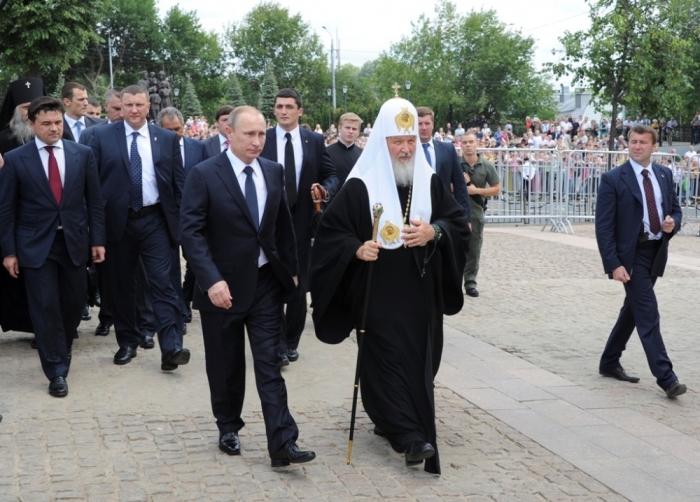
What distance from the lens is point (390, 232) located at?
565 cm

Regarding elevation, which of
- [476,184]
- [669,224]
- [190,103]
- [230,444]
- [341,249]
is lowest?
[230,444]

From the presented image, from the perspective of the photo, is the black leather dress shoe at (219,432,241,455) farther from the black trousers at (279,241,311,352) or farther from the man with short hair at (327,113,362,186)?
the man with short hair at (327,113,362,186)

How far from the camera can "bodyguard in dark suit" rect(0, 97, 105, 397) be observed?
23.6 ft

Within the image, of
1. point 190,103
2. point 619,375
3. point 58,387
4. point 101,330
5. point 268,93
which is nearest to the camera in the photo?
point 58,387

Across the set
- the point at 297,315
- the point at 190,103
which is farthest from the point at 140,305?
the point at 190,103

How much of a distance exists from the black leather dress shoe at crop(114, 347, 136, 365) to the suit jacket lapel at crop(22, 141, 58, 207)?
1485 mm

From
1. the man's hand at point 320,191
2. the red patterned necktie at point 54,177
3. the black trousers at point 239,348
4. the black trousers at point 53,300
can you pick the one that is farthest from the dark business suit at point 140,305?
the black trousers at point 239,348

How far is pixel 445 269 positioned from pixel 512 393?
187cm

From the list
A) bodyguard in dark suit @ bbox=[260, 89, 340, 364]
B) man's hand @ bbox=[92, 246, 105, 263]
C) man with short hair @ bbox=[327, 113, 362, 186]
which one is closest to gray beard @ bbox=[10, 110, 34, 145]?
man's hand @ bbox=[92, 246, 105, 263]

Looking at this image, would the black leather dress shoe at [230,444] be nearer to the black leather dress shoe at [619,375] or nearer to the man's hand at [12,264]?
the man's hand at [12,264]

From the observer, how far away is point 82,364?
8.05m

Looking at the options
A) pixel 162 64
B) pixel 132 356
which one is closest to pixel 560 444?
pixel 132 356

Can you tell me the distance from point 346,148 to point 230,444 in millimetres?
4651

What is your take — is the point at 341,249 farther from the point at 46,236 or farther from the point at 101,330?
the point at 101,330
